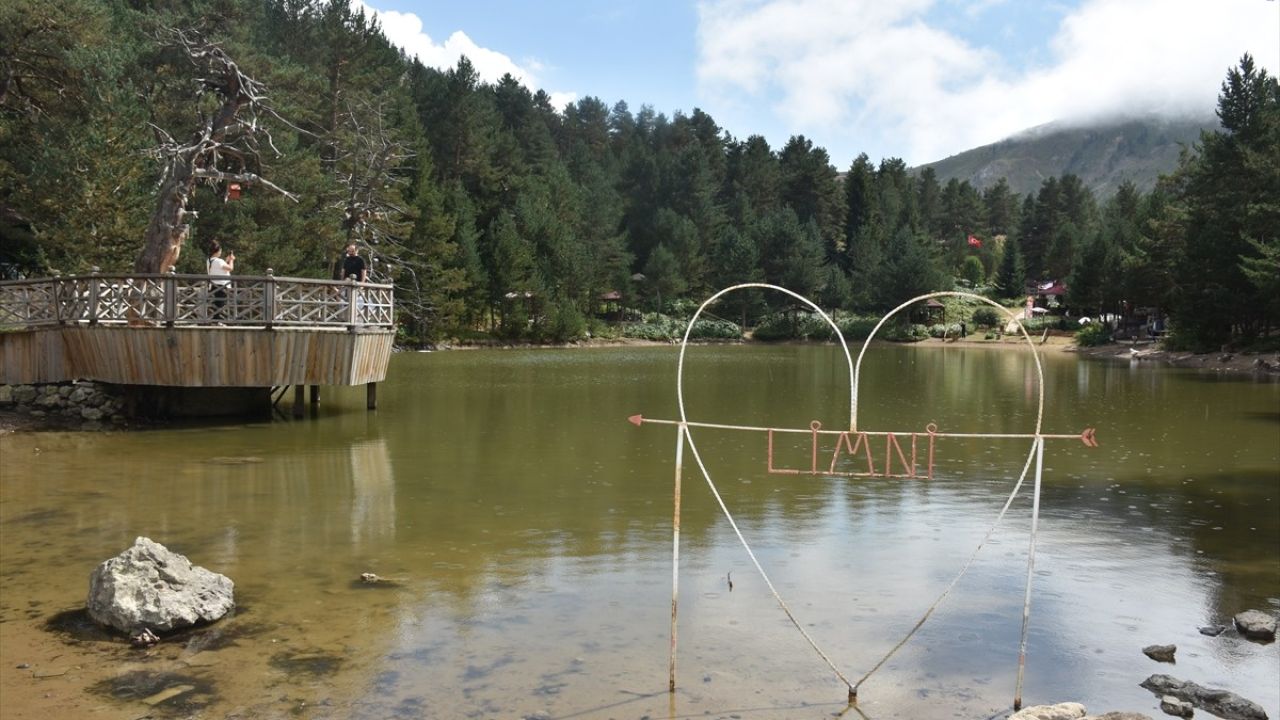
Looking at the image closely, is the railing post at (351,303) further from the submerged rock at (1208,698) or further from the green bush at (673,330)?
the green bush at (673,330)

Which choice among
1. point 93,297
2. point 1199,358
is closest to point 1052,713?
point 93,297

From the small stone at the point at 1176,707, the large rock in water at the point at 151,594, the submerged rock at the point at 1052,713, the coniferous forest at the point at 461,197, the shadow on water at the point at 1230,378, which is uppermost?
the coniferous forest at the point at 461,197

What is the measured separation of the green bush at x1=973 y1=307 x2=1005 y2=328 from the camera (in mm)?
73669

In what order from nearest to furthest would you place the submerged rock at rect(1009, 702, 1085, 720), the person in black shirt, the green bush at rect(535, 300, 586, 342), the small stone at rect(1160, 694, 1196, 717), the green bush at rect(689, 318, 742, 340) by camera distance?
1. the submerged rock at rect(1009, 702, 1085, 720)
2. the small stone at rect(1160, 694, 1196, 717)
3. the person in black shirt
4. the green bush at rect(535, 300, 586, 342)
5. the green bush at rect(689, 318, 742, 340)

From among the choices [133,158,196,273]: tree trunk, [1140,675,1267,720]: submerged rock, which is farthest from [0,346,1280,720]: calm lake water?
[133,158,196,273]: tree trunk

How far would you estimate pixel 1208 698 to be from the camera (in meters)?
6.57

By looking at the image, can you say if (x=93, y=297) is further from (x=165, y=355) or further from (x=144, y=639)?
(x=144, y=639)

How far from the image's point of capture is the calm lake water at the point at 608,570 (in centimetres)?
Answer: 670

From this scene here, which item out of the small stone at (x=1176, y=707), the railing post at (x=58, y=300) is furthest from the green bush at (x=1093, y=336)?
the small stone at (x=1176, y=707)

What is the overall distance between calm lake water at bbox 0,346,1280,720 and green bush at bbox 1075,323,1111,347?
47.8 m

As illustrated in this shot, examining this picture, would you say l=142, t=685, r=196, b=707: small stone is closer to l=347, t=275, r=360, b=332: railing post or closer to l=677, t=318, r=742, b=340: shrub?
l=347, t=275, r=360, b=332: railing post

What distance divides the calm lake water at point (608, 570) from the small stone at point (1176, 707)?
254mm

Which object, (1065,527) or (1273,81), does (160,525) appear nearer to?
(1065,527)

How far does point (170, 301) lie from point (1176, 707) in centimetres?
1761
